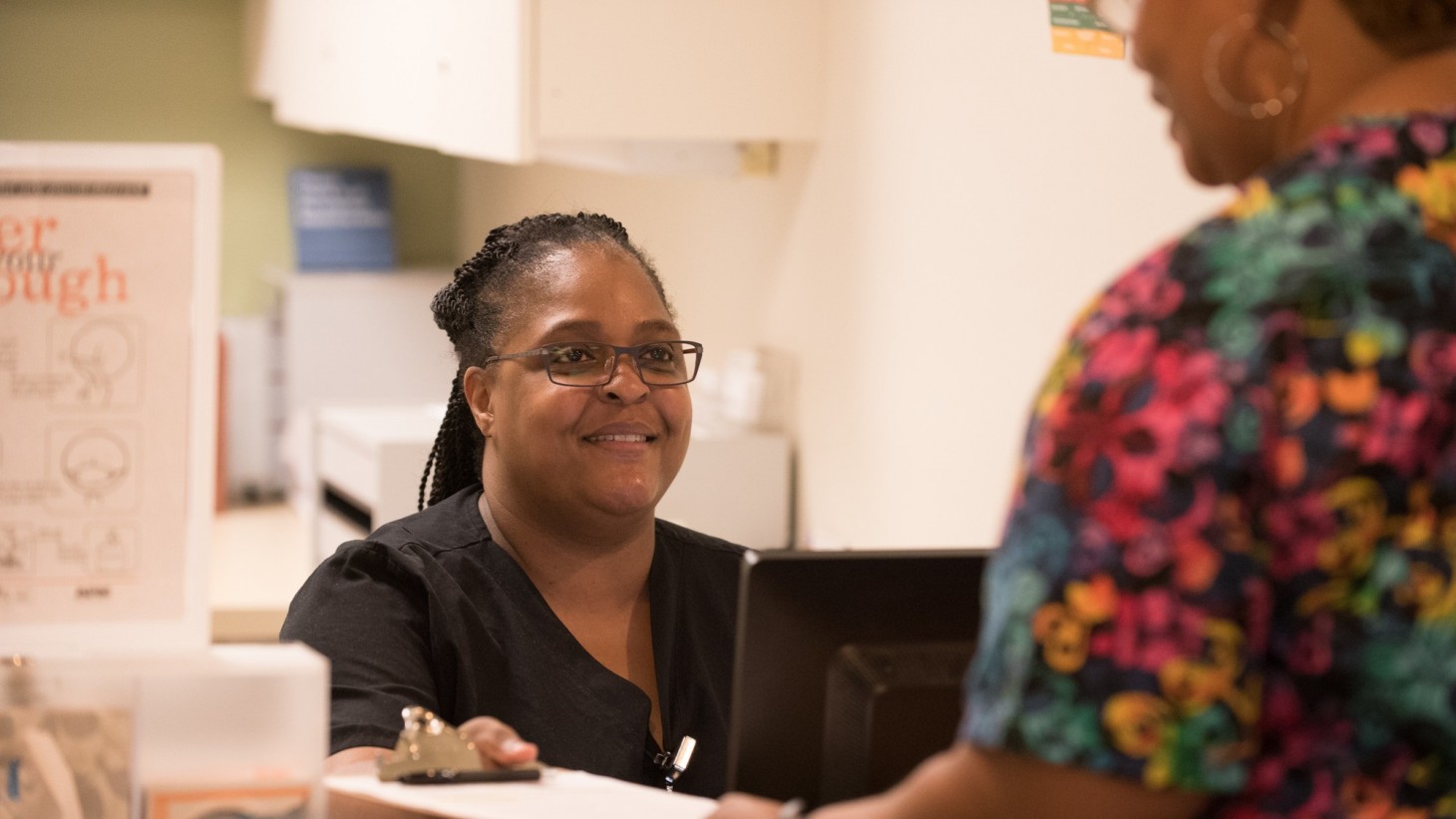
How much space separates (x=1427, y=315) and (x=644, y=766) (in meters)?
0.89

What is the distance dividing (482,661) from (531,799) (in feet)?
1.64

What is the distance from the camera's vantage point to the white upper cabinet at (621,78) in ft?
8.68

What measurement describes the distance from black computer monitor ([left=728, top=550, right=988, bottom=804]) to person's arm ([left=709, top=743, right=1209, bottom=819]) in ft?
0.77

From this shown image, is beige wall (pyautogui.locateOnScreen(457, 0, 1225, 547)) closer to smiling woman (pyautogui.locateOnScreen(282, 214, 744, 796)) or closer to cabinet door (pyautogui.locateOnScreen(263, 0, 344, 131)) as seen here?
smiling woman (pyautogui.locateOnScreen(282, 214, 744, 796))

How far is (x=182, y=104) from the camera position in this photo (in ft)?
15.4

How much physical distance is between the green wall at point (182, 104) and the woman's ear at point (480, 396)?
314 cm

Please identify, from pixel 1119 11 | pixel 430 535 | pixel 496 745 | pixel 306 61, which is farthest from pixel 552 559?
pixel 306 61

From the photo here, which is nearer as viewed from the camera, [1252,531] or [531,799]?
[1252,531]

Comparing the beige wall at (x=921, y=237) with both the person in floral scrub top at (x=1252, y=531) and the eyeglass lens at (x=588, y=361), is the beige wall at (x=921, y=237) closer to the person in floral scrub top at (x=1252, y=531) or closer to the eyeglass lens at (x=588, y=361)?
the eyeglass lens at (x=588, y=361)

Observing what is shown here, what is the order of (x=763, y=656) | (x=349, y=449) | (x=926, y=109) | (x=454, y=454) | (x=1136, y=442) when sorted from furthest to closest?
(x=349, y=449), (x=926, y=109), (x=454, y=454), (x=763, y=656), (x=1136, y=442)

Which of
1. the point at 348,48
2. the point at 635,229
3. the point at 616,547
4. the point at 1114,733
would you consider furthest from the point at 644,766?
the point at 348,48

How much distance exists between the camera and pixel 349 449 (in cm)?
313

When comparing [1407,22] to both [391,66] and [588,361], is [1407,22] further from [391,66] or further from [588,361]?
[391,66]

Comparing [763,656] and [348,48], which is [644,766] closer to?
[763,656]
